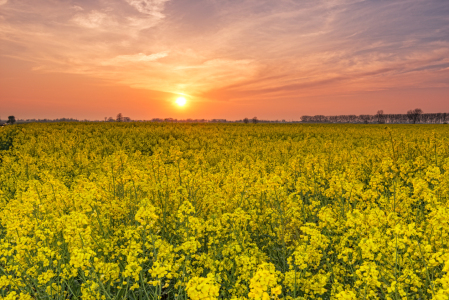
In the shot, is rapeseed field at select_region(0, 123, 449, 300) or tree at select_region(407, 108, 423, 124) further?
tree at select_region(407, 108, 423, 124)

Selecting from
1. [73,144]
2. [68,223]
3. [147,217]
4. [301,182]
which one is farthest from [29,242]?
[73,144]

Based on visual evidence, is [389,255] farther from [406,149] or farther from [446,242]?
[406,149]

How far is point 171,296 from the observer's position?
13.6 feet

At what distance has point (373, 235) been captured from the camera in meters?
3.42

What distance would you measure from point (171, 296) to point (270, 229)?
83.9 inches

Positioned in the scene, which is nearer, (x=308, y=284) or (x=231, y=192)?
(x=308, y=284)

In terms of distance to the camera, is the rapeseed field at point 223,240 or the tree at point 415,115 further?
the tree at point 415,115

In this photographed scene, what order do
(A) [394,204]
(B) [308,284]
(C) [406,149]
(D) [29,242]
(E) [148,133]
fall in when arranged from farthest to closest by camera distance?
(E) [148,133] < (C) [406,149] < (A) [394,204] < (D) [29,242] < (B) [308,284]

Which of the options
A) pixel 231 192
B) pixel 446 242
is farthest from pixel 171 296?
pixel 446 242

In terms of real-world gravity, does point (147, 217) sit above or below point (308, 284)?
above

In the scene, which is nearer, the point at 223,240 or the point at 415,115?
the point at 223,240

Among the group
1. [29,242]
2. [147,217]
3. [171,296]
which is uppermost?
[147,217]

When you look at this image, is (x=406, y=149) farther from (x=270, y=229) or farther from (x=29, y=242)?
(x=29, y=242)

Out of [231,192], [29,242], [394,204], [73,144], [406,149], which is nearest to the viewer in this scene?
[29,242]
